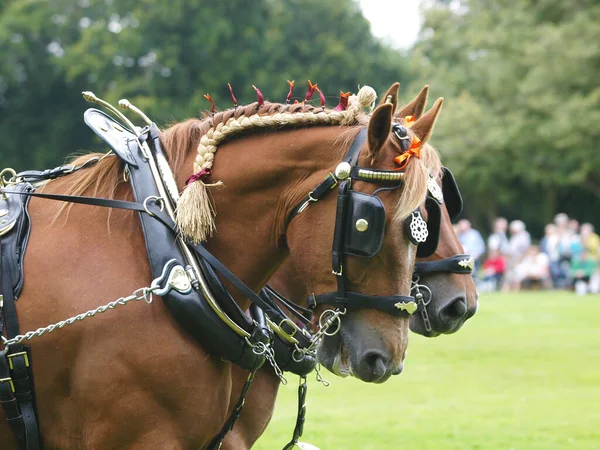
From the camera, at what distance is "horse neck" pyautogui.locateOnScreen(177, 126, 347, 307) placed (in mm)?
3914

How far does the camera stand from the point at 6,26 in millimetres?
41250

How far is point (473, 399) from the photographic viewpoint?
35.9 feet

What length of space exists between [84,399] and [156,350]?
0.35 m

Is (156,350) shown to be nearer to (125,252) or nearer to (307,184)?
(125,252)

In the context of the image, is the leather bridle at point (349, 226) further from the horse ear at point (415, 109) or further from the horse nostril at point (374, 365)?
the horse ear at point (415, 109)

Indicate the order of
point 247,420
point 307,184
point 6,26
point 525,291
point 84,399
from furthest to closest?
1. point 6,26
2. point 525,291
3. point 247,420
4. point 307,184
5. point 84,399

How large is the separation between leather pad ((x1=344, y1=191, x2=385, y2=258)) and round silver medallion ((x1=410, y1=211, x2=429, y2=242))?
146 mm

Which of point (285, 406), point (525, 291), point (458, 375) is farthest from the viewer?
point (525, 291)

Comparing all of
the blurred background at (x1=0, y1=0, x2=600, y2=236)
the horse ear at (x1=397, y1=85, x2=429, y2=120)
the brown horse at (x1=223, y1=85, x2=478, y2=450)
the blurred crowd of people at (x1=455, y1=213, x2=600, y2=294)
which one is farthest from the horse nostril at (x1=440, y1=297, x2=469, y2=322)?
the blurred background at (x1=0, y1=0, x2=600, y2=236)

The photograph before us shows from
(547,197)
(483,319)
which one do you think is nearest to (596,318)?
(483,319)

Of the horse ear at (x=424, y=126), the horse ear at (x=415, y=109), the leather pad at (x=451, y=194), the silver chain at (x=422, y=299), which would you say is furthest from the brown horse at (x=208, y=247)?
the leather pad at (x=451, y=194)

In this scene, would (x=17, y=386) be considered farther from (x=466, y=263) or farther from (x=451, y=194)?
(x=451, y=194)

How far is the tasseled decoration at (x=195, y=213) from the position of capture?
3814 mm

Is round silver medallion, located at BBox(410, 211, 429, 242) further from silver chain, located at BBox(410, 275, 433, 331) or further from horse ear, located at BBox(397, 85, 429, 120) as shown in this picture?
silver chain, located at BBox(410, 275, 433, 331)
